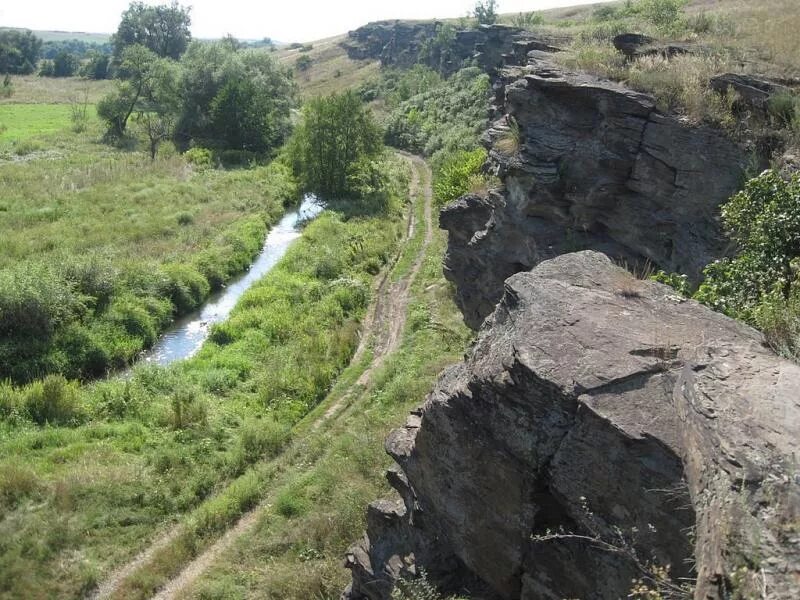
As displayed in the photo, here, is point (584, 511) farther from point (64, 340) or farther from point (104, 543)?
point (64, 340)

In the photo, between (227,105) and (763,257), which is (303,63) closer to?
(227,105)

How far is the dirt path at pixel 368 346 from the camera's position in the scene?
14.6m

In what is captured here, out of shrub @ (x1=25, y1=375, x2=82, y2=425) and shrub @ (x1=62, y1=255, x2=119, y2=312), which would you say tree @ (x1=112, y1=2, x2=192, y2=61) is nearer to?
shrub @ (x1=62, y1=255, x2=119, y2=312)

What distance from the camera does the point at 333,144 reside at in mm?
49625

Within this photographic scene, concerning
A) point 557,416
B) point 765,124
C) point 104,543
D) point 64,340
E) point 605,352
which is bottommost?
point 104,543

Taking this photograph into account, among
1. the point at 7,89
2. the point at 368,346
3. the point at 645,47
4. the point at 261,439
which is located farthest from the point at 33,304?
the point at 7,89

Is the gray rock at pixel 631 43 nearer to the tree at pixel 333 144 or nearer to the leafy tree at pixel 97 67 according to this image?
the tree at pixel 333 144

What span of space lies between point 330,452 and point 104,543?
6.19 meters

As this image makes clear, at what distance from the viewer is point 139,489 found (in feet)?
55.5

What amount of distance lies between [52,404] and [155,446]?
3906mm

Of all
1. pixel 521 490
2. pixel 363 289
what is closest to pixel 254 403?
pixel 363 289

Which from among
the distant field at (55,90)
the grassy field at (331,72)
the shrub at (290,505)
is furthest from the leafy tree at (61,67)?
the shrub at (290,505)

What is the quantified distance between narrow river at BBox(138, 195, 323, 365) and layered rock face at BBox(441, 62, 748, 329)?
13.2 meters

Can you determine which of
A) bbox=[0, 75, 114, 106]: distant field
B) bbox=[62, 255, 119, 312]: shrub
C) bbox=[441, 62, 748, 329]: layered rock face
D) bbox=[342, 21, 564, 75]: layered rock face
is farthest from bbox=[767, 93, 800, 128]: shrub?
bbox=[0, 75, 114, 106]: distant field
